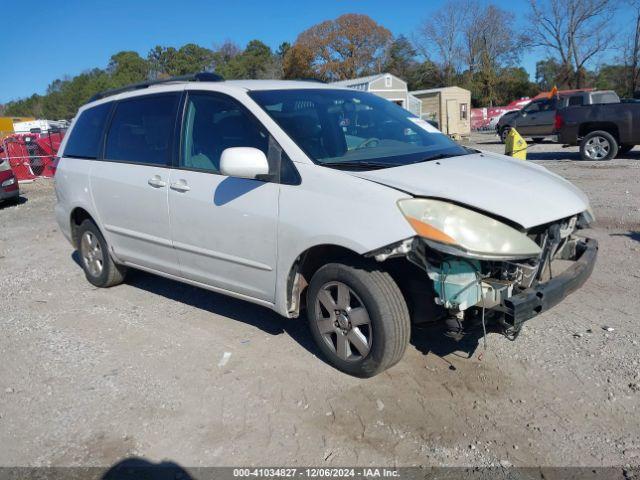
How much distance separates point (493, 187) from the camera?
10.7ft

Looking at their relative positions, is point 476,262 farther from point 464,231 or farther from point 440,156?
point 440,156

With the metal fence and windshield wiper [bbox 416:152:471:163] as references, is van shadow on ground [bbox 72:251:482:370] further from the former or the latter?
the metal fence

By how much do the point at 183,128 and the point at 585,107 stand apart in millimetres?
12035

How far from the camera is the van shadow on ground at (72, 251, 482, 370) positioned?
12.9ft

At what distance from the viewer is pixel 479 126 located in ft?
139

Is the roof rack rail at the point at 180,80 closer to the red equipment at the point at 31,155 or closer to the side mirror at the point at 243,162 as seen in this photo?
the side mirror at the point at 243,162

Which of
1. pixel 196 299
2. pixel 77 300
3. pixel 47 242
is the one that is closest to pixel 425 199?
pixel 196 299

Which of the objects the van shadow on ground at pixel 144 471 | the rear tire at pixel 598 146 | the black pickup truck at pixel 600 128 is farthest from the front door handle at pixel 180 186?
the rear tire at pixel 598 146

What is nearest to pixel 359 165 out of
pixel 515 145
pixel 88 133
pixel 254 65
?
pixel 88 133

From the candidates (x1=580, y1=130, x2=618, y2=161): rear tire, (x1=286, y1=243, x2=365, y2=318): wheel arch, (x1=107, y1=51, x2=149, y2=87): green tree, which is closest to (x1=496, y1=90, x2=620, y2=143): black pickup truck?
(x1=580, y1=130, x2=618, y2=161): rear tire

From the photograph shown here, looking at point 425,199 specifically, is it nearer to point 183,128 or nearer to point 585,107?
point 183,128

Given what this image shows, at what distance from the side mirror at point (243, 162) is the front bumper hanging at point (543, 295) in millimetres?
1700

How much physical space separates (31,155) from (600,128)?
17228 millimetres

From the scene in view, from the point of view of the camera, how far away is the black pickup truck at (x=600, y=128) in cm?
1291
